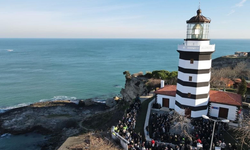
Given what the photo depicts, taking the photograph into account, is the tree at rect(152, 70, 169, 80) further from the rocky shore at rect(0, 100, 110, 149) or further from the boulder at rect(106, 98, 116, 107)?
the rocky shore at rect(0, 100, 110, 149)

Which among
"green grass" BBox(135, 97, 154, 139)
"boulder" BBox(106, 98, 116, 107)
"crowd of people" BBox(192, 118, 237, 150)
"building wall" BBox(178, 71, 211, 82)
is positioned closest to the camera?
"crowd of people" BBox(192, 118, 237, 150)

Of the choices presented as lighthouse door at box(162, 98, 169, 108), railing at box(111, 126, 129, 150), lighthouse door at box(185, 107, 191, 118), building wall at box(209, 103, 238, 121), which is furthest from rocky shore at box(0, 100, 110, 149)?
building wall at box(209, 103, 238, 121)

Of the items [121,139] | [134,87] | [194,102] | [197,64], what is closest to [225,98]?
[194,102]

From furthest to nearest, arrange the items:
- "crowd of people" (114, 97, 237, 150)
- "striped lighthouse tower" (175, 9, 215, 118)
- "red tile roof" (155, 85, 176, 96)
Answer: "red tile roof" (155, 85, 176, 96) < "striped lighthouse tower" (175, 9, 215, 118) < "crowd of people" (114, 97, 237, 150)

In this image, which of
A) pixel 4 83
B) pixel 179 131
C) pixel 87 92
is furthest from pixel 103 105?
pixel 4 83

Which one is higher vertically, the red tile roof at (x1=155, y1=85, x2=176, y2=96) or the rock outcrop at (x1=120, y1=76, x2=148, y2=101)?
the red tile roof at (x1=155, y1=85, x2=176, y2=96)

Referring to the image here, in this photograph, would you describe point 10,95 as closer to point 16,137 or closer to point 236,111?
point 16,137

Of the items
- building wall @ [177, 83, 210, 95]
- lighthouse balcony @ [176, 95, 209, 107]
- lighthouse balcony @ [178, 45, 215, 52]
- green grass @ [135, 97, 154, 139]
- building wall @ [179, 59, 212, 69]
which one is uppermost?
lighthouse balcony @ [178, 45, 215, 52]

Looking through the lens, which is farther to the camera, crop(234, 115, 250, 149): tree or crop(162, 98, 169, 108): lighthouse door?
crop(162, 98, 169, 108): lighthouse door
